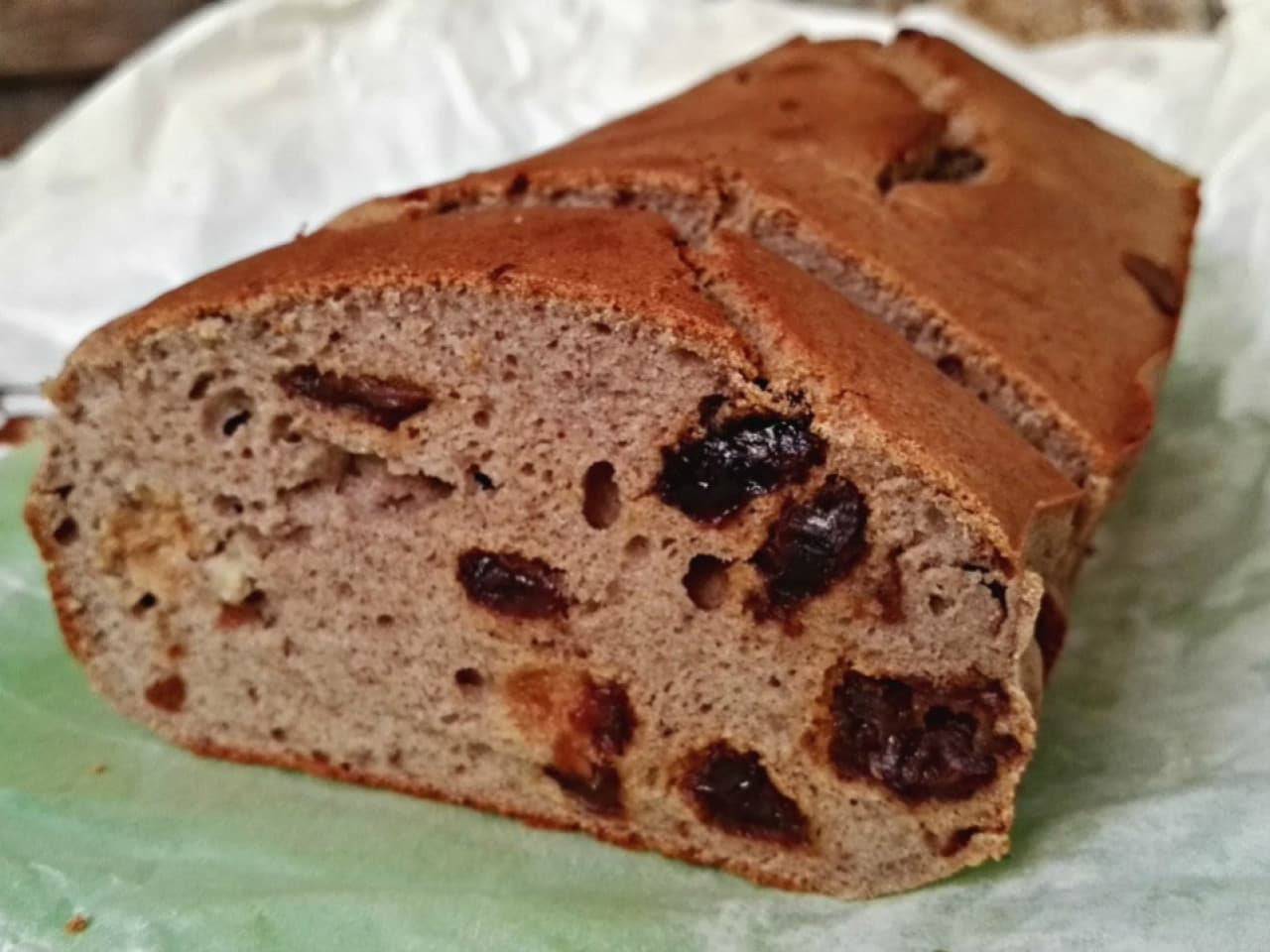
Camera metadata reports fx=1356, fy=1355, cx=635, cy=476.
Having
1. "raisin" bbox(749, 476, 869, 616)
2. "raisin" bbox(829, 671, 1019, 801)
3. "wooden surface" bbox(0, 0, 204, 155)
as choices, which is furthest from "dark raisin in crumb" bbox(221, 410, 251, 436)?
"wooden surface" bbox(0, 0, 204, 155)

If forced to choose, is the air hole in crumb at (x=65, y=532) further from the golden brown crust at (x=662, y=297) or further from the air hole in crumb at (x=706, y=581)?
the air hole in crumb at (x=706, y=581)

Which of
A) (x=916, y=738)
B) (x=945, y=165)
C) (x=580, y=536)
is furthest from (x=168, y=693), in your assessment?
(x=945, y=165)

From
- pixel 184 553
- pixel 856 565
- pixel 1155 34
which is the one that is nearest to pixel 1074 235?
pixel 856 565

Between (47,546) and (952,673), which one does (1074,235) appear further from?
(47,546)

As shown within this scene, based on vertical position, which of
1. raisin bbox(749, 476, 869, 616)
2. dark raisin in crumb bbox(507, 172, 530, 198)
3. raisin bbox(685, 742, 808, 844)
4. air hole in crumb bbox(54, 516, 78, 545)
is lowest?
raisin bbox(685, 742, 808, 844)

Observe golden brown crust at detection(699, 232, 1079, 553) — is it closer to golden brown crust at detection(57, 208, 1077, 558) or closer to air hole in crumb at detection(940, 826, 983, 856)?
golden brown crust at detection(57, 208, 1077, 558)
